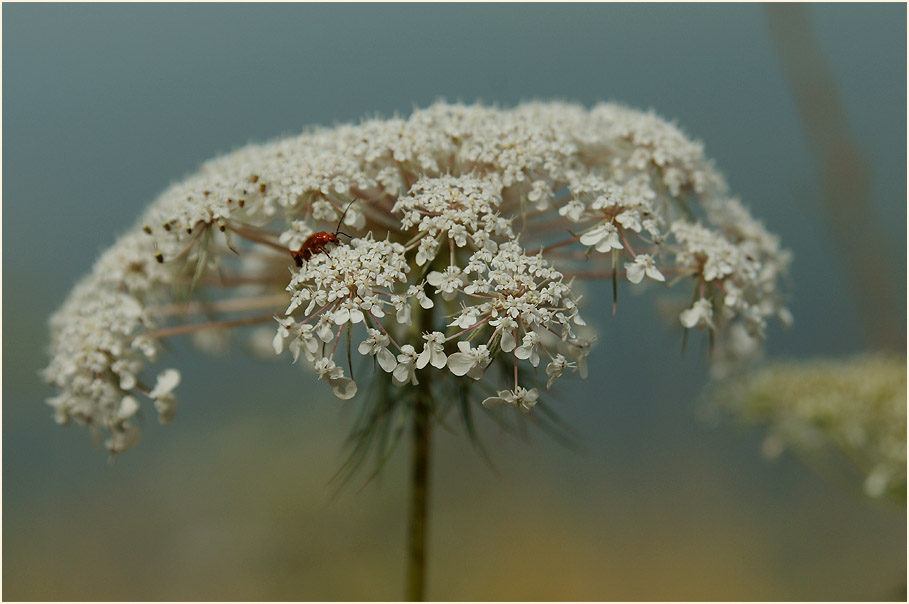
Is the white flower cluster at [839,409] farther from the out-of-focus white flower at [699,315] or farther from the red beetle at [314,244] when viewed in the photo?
the red beetle at [314,244]

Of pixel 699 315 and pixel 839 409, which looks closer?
pixel 699 315

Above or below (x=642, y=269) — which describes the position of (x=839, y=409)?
below

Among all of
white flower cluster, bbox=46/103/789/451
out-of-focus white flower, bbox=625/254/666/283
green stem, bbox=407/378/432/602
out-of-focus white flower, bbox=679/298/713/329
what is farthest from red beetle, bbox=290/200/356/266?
out-of-focus white flower, bbox=679/298/713/329

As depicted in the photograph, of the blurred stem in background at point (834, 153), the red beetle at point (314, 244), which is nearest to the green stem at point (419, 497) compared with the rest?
the red beetle at point (314, 244)

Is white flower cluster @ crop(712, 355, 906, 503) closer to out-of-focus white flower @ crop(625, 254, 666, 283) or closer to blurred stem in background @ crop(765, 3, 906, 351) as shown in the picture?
blurred stem in background @ crop(765, 3, 906, 351)

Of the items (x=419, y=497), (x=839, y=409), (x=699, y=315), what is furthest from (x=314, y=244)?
(x=839, y=409)

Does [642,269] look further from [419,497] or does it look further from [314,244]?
[419,497]

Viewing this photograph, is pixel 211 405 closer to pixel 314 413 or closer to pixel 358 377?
pixel 314 413
